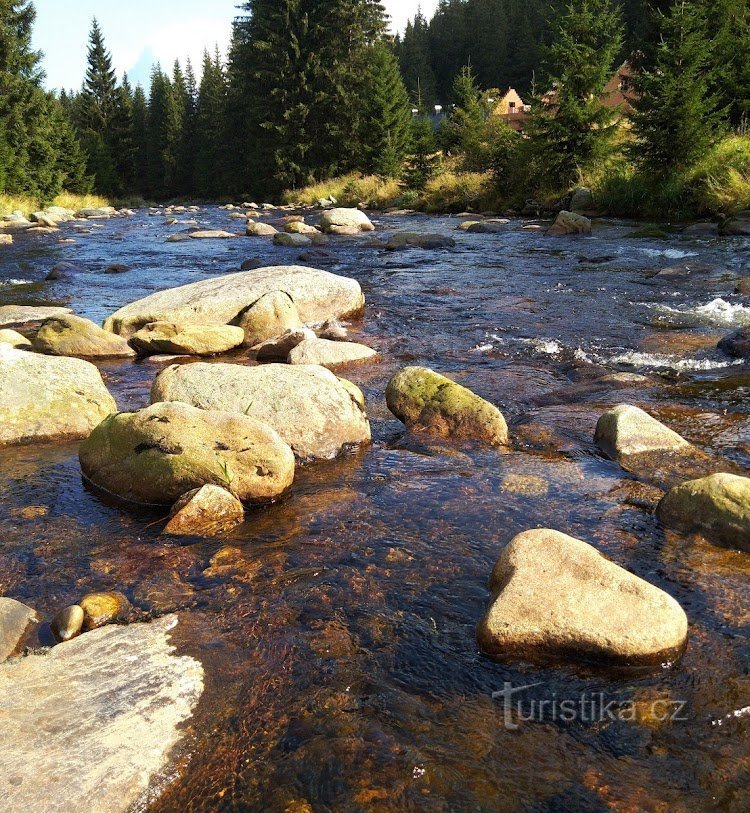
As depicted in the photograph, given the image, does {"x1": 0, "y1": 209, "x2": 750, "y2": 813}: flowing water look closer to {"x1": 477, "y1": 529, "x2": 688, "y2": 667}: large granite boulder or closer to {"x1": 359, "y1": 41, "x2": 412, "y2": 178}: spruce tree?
{"x1": 477, "y1": 529, "x2": 688, "y2": 667}: large granite boulder

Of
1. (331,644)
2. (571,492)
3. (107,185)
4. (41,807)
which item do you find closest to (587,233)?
(571,492)

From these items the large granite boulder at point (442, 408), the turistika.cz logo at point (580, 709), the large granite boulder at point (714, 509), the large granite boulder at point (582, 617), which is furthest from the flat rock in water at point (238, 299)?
the turistika.cz logo at point (580, 709)

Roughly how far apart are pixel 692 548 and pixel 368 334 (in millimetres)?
5783

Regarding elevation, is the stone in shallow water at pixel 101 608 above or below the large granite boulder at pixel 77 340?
below

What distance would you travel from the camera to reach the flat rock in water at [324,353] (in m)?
7.12

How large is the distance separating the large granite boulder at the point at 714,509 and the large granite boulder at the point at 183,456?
2338mm

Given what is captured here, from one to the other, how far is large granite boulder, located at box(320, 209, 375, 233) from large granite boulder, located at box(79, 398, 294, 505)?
1724cm

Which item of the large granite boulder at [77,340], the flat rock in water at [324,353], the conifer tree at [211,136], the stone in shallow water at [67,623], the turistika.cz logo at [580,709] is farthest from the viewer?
the conifer tree at [211,136]

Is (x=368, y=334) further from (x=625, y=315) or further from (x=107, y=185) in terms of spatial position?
(x=107, y=185)

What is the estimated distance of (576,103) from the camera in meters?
23.3

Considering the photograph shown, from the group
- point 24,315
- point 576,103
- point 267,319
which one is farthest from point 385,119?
point 267,319

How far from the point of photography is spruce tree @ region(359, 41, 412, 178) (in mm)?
37938

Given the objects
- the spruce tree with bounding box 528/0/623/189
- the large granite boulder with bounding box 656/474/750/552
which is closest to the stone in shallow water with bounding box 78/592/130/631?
the large granite boulder with bounding box 656/474/750/552

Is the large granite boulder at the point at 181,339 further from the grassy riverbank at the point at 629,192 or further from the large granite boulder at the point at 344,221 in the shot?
the grassy riverbank at the point at 629,192
